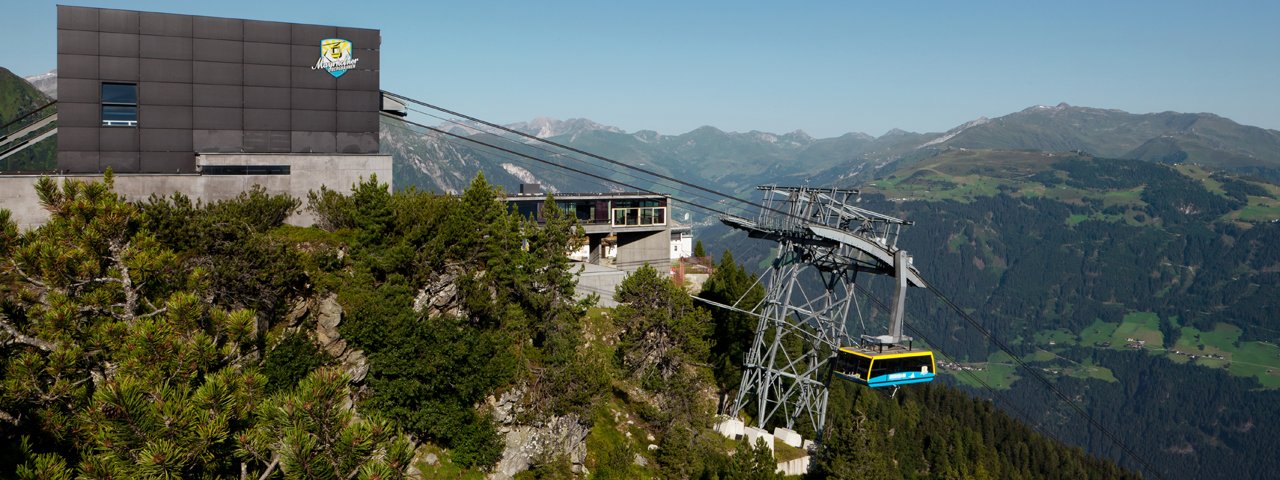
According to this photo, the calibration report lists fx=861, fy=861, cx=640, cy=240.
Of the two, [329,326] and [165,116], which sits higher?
[165,116]

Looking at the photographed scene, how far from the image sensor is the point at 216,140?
58.8m

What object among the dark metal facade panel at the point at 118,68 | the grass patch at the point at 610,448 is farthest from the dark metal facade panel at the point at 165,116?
the grass patch at the point at 610,448

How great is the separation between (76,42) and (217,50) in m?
8.07

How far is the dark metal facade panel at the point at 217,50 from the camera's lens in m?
57.7

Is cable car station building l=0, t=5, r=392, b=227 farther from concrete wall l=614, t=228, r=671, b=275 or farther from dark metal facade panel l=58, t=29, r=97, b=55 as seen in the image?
concrete wall l=614, t=228, r=671, b=275

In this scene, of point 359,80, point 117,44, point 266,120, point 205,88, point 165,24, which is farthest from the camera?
point 359,80

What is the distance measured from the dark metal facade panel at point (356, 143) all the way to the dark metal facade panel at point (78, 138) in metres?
14.9

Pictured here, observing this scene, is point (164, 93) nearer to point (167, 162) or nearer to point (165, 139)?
point (165, 139)

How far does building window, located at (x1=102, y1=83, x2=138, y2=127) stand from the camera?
5600cm

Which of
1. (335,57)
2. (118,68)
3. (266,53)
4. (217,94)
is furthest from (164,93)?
(335,57)

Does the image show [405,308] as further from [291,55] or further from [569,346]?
[291,55]

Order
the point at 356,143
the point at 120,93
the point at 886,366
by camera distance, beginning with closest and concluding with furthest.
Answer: the point at 120,93 → the point at 886,366 → the point at 356,143

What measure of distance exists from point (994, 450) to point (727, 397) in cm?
6090

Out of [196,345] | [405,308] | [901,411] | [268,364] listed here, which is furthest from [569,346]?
[901,411]
